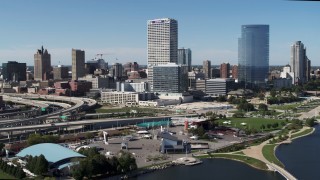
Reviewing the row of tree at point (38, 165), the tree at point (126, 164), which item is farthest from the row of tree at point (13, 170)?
the tree at point (126, 164)

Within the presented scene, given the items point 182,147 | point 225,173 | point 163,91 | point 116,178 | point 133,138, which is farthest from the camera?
point 163,91

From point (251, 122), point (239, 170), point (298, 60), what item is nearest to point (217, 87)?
point (251, 122)

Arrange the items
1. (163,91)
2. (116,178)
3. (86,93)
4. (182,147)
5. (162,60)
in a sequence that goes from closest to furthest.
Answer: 1. (116,178)
2. (182,147)
3. (163,91)
4. (86,93)
5. (162,60)

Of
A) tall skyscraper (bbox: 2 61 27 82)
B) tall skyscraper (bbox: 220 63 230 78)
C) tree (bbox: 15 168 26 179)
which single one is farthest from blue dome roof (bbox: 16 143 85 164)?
tall skyscraper (bbox: 220 63 230 78)

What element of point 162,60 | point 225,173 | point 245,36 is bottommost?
point 225,173

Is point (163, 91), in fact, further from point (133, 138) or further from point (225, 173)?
point (225, 173)

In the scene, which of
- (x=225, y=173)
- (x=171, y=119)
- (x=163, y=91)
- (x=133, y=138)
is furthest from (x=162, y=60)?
(x=225, y=173)

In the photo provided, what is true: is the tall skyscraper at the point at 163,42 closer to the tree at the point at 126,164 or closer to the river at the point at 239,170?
the river at the point at 239,170
